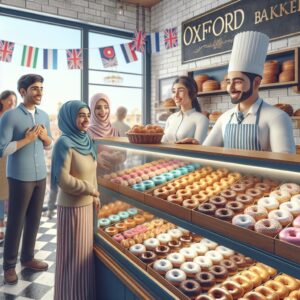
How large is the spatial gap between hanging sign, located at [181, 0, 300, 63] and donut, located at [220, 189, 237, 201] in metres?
3.16

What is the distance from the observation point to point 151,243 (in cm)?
226

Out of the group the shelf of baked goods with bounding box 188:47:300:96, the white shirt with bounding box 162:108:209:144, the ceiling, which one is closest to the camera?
the white shirt with bounding box 162:108:209:144

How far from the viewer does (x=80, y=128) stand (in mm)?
2398

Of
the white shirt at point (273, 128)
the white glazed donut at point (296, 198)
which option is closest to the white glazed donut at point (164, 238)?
the white shirt at point (273, 128)

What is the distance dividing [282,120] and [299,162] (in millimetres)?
946

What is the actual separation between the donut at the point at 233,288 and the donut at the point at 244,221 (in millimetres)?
427

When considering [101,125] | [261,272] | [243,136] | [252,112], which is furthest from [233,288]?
[101,125]

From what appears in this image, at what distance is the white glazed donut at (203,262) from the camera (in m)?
1.94

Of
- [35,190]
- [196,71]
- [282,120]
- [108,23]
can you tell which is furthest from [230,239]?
[108,23]

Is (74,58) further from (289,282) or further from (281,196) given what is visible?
(289,282)

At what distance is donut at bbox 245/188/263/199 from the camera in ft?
5.51

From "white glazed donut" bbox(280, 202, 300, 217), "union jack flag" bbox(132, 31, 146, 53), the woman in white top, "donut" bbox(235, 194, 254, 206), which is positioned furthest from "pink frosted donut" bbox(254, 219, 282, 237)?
"union jack flag" bbox(132, 31, 146, 53)

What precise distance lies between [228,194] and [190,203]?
8.4 inches

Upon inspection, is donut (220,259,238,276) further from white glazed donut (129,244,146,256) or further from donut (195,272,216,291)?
white glazed donut (129,244,146,256)
